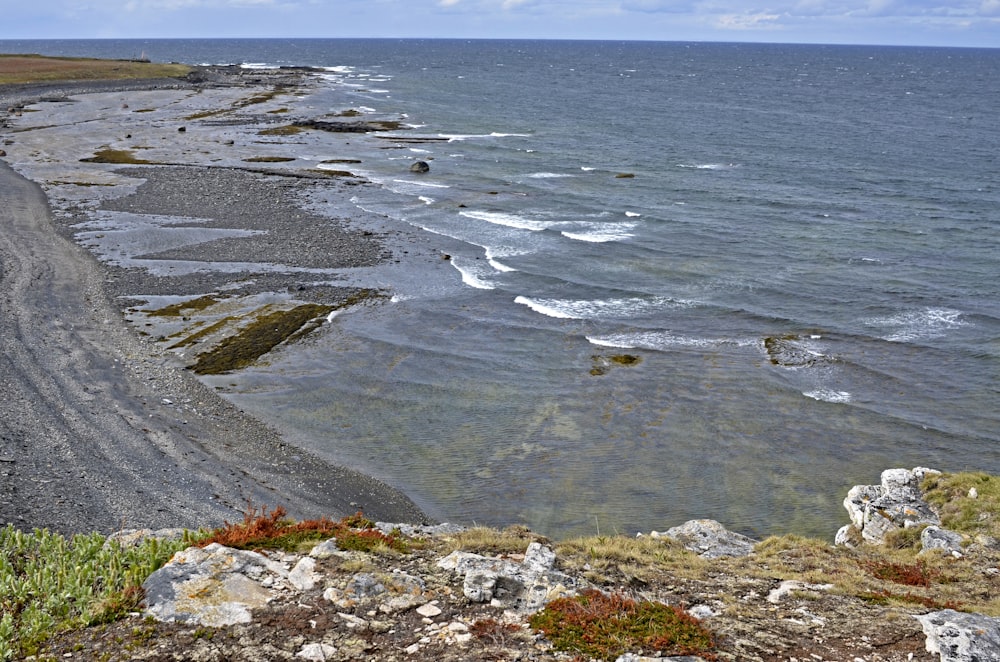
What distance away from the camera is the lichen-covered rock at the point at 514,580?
12328mm

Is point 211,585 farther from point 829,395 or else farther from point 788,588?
point 829,395

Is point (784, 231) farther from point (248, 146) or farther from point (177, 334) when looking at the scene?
point (248, 146)

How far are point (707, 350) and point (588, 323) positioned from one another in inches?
209

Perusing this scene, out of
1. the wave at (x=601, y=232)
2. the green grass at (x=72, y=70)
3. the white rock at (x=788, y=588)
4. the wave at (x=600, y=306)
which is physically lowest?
the wave at (x=600, y=306)

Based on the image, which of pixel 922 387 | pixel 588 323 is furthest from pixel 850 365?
pixel 588 323

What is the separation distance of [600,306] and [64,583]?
27.4 m

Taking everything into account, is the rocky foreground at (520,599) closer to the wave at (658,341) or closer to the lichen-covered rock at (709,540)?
the lichen-covered rock at (709,540)

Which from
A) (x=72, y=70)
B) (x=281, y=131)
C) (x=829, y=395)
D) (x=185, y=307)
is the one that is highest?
(x=72, y=70)

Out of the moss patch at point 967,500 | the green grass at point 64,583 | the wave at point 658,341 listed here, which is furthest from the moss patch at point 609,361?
the green grass at point 64,583

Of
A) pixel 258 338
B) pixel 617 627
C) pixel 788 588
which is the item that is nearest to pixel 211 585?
pixel 617 627

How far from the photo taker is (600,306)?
36.9m

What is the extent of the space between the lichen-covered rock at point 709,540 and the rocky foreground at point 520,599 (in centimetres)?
13

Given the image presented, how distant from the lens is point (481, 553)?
1441cm

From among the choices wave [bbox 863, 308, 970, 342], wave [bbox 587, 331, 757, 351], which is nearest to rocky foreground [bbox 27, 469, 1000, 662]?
wave [bbox 587, 331, 757, 351]
